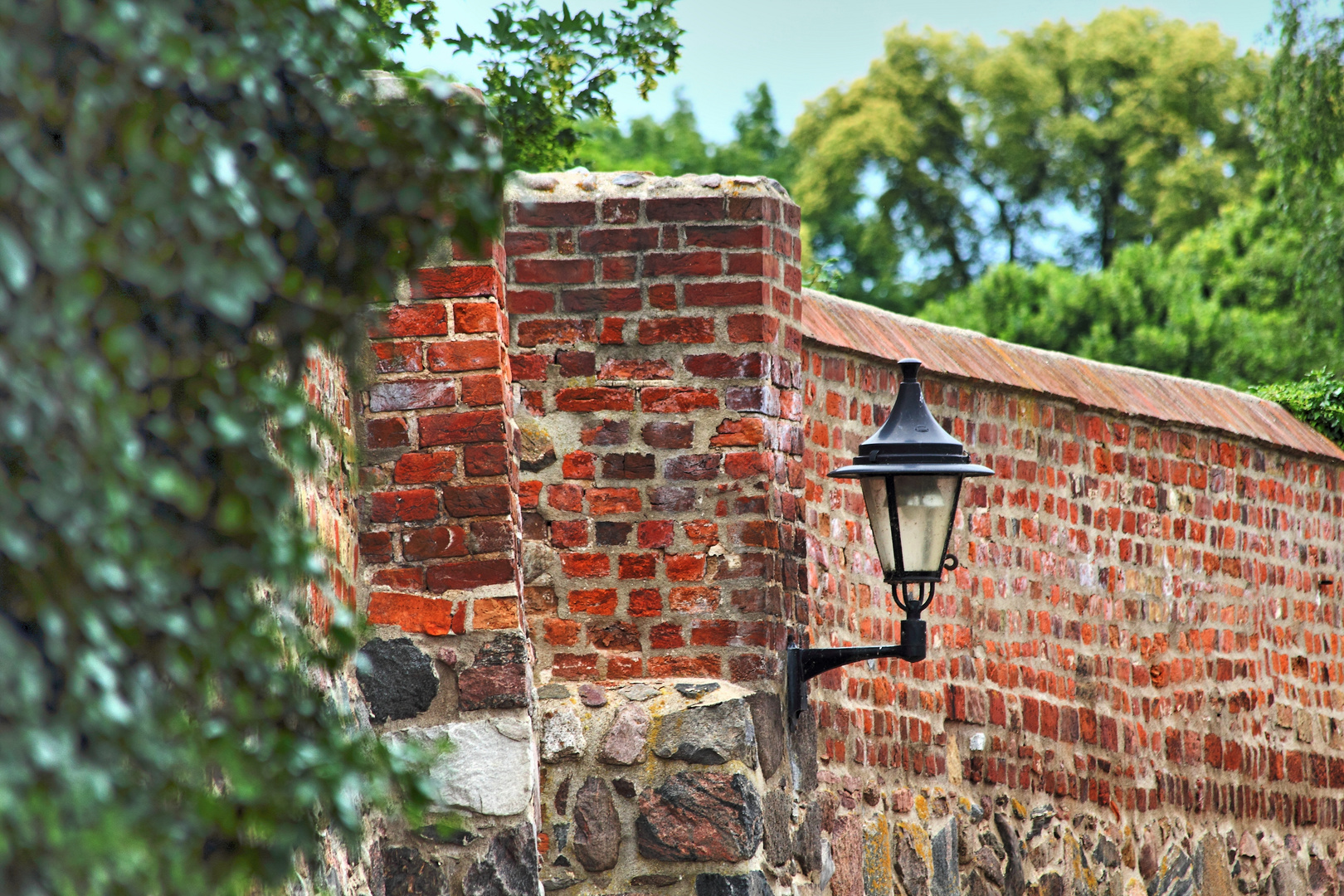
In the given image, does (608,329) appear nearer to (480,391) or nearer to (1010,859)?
(480,391)

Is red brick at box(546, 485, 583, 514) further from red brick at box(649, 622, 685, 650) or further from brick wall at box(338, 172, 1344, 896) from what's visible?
red brick at box(649, 622, 685, 650)

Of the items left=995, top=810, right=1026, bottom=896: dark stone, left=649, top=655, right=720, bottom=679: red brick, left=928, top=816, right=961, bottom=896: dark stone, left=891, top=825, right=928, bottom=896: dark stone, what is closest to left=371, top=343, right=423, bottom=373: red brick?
left=649, top=655, right=720, bottom=679: red brick

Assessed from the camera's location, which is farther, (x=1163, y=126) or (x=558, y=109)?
(x=1163, y=126)

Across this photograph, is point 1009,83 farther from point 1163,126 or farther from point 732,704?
point 732,704

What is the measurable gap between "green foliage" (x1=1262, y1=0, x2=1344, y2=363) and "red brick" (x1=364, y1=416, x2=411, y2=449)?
11.8 meters

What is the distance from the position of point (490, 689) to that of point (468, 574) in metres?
0.24

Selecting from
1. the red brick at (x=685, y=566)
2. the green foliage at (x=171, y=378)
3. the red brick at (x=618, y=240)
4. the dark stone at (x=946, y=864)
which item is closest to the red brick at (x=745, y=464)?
the red brick at (x=685, y=566)

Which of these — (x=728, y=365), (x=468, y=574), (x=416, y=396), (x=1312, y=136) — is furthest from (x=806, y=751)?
(x=1312, y=136)

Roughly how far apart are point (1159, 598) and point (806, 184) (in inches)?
774

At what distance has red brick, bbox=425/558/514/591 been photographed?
3.53 metres

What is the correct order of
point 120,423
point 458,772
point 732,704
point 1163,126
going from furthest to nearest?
1. point 1163,126
2. point 732,704
3. point 458,772
4. point 120,423

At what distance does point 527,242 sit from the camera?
4.20 meters

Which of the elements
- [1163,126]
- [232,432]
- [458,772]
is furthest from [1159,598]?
[1163,126]

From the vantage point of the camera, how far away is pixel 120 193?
1.34 metres
